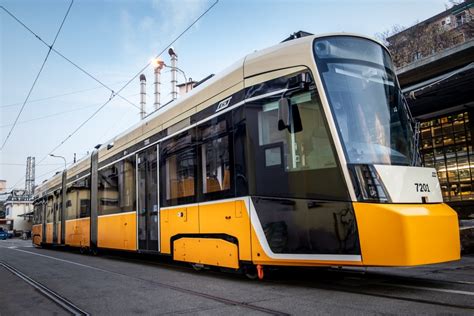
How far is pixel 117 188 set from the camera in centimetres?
1182

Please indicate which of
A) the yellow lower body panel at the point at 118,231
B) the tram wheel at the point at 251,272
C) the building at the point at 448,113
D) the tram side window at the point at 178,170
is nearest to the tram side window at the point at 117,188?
the yellow lower body panel at the point at 118,231

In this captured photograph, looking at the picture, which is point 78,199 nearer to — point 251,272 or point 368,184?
point 251,272

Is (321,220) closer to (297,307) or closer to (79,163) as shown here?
(297,307)

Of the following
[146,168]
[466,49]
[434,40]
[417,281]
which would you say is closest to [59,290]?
[146,168]

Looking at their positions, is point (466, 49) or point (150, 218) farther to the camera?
point (466, 49)

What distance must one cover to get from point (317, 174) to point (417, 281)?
2264 millimetres

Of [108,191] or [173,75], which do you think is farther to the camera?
[173,75]

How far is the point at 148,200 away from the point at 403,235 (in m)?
6.31

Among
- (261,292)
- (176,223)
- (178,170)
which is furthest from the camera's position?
(178,170)

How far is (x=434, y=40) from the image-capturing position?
124 ft

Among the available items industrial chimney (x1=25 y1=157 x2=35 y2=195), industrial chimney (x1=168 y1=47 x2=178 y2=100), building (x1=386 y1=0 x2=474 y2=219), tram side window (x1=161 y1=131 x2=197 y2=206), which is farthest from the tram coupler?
industrial chimney (x1=25 y1=157 x2=35 y2=195)

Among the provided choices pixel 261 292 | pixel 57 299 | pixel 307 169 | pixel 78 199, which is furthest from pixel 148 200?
pixel 78 199

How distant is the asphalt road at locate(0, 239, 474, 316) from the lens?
15.4 feet

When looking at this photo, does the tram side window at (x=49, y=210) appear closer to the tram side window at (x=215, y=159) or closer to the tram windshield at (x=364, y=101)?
the tram side window at (x=215, y=159)
